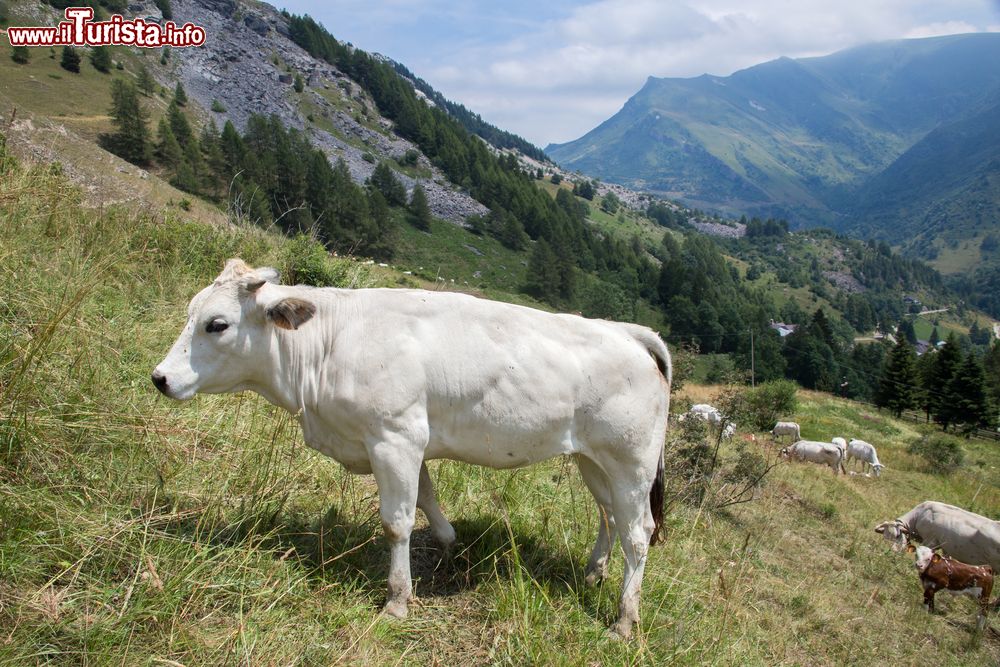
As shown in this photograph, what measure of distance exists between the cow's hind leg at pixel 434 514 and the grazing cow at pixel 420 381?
0.63 meters

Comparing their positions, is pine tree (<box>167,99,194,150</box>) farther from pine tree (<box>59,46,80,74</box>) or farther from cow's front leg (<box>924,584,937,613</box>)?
cow's front leg (<box>924,584,937,613</box>)

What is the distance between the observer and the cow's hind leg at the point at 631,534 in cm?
471

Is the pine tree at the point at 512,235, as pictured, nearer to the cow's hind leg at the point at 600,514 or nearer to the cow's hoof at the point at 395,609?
the cow's hind leg at the point at 600,514

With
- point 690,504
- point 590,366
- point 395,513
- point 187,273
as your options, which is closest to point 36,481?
point 395,513

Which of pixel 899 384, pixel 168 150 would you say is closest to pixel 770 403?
pixel 899 384

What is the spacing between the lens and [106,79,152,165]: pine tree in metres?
85.0

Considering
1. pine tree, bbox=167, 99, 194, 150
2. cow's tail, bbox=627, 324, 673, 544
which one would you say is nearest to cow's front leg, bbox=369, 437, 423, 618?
cow's tail, bbox=627, 324, 673, 544

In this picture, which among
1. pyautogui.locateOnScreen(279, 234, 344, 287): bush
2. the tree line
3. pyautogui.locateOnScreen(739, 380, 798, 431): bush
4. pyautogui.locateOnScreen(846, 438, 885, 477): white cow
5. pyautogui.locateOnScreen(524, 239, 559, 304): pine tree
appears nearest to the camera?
pyautogui.locateOnScreen(279, 234, 344, 287): bush

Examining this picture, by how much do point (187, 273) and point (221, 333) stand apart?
5924mm

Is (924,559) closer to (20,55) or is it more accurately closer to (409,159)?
(20,55)

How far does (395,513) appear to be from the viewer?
14.1 feet

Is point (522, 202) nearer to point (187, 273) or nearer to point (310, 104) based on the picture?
point (310, 104)

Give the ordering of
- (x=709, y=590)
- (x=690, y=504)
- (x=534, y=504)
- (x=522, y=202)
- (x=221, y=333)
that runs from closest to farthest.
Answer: (x=221, y=333)
(x=709, y=590)
(x=534, y=504)
(x=690, y=504)
(x=522, y=202)

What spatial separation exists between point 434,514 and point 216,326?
91.9 inches
